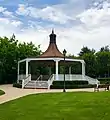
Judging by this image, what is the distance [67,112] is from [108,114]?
65.1 inches

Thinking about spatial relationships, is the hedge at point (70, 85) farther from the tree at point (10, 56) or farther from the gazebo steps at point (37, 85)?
the tree at point (10, 56)

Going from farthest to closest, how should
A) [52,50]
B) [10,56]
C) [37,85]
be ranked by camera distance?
[10,56], [52,50], [37,85]

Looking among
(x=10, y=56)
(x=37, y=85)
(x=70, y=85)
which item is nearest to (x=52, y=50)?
(x=37, y=85)

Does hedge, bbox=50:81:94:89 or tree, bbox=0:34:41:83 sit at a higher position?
tree, bbox=0:34:41:83

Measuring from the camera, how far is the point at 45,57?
124 feet

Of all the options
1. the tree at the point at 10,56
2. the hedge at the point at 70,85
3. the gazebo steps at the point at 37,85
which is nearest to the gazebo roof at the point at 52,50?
the hedge at the point at 70,85

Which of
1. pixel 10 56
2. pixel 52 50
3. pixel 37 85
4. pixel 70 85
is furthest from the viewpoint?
pixel 10 56

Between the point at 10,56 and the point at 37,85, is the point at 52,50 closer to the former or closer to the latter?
the point at 37,85

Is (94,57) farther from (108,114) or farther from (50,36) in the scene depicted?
(108,114)

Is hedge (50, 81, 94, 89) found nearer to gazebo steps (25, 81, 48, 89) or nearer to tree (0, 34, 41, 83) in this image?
gazebo steps (25, 81, 48, 89)

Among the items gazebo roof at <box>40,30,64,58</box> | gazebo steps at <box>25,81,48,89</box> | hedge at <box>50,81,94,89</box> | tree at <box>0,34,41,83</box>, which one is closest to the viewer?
hedge at <box>50,81,94,89</box>

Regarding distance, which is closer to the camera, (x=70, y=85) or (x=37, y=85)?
(x=70, y=85)

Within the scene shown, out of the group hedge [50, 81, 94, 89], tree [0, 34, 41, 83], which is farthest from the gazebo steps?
tree [0, 34, 41, 83]

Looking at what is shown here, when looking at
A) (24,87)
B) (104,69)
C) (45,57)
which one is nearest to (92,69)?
(104,69)
